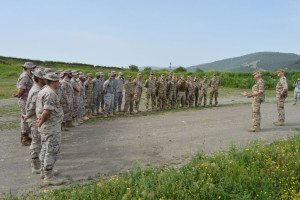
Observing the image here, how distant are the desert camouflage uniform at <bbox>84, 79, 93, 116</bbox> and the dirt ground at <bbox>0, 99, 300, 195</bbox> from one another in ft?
3.94

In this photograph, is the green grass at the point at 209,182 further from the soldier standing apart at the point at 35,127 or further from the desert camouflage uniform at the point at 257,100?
the desert camouflage uniform at the point at 257,100

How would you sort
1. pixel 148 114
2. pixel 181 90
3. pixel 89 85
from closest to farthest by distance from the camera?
pixel 89 85, pixel 148 114, pixel 181 90

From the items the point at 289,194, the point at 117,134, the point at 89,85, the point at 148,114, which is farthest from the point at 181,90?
the point at 289,194

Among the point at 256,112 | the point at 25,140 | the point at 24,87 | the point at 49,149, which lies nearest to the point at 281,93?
the point at 256,112

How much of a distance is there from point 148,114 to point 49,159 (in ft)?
25.5

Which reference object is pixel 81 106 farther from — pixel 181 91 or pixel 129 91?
pixel 181 91

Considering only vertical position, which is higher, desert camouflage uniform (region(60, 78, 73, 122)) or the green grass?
desert camouflage uniform (region(60, 78, 73, 122))

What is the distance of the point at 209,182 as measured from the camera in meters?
4.29

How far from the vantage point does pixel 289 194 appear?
164 inches

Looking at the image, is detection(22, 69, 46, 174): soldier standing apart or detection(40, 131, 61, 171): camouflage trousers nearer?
detection(40, 131, 61, 171): camouflage trousers

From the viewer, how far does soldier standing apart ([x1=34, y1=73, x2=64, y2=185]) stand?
4430mm

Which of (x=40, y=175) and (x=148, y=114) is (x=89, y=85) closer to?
(x=148, y=114)

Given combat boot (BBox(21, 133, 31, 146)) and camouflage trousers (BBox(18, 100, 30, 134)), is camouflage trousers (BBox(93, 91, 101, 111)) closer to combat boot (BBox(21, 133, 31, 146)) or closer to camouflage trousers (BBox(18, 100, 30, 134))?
camouflage trousers (BBox(18, 100, 30, 134))

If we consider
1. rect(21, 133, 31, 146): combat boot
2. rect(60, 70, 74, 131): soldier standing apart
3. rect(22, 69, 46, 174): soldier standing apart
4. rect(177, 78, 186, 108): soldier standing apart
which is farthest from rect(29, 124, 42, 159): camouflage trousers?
rect(177, 78, 186, 108): soldier standing apart
